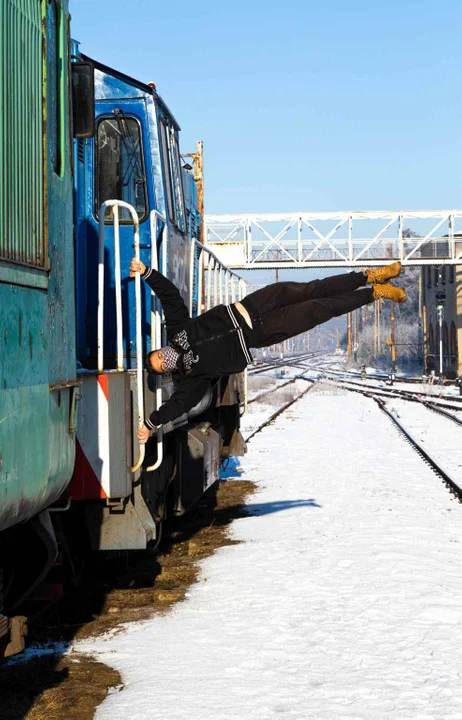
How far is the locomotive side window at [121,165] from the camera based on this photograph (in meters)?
7.21

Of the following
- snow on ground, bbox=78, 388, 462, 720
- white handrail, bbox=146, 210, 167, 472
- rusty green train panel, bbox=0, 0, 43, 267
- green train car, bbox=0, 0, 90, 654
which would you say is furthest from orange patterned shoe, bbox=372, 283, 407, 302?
rusty green train panel, bbox=0, 0, 43, 267

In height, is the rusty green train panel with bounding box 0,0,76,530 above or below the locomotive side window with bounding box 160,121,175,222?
below

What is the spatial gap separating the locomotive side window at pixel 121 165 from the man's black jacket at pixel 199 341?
96 centimetres

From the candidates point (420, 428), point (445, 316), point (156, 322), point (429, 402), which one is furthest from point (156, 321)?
point (445, 316)

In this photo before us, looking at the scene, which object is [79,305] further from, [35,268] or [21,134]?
[21,134]

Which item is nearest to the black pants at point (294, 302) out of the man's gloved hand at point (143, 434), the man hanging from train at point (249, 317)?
the man hanging from train at point (249, 317)

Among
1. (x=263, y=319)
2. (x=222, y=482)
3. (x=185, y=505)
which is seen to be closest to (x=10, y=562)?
(x=263, y=319)

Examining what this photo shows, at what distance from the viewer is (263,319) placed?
656 centimetres

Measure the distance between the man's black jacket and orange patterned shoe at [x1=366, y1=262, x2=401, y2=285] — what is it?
0.94 metres

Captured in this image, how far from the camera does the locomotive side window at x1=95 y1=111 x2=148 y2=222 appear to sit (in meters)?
7.21

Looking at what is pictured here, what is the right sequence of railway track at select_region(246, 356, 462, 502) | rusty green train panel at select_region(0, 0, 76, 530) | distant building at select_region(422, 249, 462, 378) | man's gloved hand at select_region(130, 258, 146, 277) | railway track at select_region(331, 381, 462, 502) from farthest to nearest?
1. distant building at select_region(422, 249, 462, 378)
2. railway track at select_region(246, 356, 462, 502)
3. railway track at select_region(331, 381, 462, 502)
4. man's gloved hand at select_region(130, 258, 146, 277)
5. rusty green train panel at select_region(0, 0, 76, 530)

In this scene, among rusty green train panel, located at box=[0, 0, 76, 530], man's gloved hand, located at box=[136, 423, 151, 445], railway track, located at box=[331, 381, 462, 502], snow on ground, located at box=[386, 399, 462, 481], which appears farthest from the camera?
snow on ground, located at box=[386, 399, 462, 481]

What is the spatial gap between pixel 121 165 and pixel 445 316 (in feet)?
159

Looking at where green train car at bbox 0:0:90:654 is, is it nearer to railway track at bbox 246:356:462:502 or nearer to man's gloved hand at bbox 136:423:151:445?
man's gloved hand at bbox 136:423:151:445
